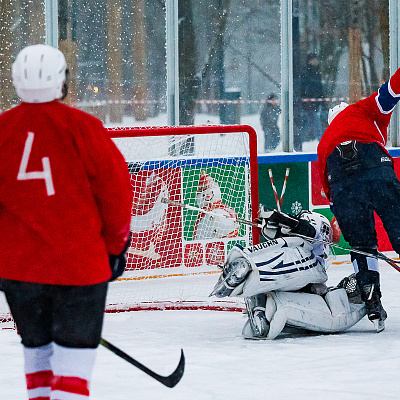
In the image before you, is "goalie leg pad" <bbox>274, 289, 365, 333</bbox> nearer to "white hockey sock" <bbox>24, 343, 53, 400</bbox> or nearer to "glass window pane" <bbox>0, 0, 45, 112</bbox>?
"white hockey sock" <bbox>24, 343, 53, 400</bbox>

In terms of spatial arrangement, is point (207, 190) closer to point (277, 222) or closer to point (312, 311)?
point (277, 222)

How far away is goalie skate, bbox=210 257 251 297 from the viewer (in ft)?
11.4

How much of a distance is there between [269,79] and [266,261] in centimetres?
356

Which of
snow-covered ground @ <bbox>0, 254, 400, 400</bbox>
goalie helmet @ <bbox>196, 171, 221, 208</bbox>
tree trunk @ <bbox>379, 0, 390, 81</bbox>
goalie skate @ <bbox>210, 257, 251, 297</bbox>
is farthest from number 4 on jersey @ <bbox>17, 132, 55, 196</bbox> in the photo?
tree trunk @ <bbox>379, 0, 390, 81</bbox>

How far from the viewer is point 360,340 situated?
137 inches

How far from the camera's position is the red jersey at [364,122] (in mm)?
3750

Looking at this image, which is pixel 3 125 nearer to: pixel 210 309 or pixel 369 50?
pixel 210 309

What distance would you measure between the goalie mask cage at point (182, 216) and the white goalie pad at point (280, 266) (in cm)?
107

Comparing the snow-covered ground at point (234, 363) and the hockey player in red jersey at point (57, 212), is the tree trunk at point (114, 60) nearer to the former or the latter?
the snow-covered ground at point (234, 363)

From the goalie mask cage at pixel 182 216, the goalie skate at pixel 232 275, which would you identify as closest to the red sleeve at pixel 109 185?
the goalie skate at pixel 232 275

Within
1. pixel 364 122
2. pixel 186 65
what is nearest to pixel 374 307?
pixel 364 122

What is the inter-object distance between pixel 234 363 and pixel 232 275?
52 cm

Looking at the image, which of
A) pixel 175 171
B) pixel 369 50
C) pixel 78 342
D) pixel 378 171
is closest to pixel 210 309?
pixel 175 171

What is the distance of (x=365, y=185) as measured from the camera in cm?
367
